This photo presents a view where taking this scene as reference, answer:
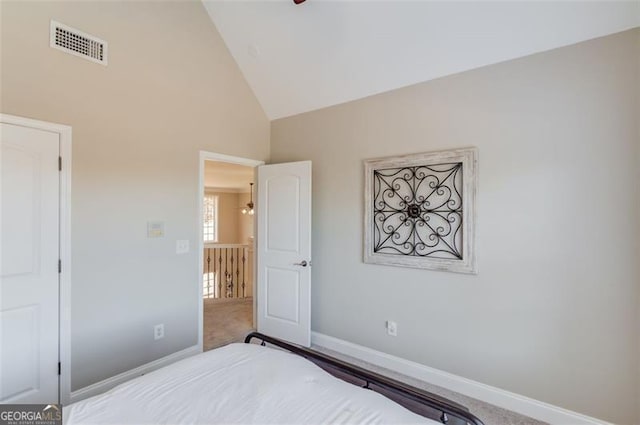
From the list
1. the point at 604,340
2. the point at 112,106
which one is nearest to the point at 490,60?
the point at 604,340

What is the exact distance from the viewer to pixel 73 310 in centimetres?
233

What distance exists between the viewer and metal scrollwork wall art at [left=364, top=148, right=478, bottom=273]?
8.33ft

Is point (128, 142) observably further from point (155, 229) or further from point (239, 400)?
point (239, 400)

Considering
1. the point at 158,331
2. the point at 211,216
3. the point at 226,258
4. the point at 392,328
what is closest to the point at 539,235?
the point at 392,328

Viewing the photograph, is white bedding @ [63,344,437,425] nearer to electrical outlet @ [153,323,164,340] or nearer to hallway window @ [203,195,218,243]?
electrical outlet @ [153,323,164,340]

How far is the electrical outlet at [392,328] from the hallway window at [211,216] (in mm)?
8135

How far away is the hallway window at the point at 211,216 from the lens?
996cm

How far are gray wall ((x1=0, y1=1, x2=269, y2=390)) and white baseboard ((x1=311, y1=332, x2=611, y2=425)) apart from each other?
163 centimetres

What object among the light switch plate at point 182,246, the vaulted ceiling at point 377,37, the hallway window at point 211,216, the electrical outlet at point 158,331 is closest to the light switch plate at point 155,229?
the light switch plate at point 182,246

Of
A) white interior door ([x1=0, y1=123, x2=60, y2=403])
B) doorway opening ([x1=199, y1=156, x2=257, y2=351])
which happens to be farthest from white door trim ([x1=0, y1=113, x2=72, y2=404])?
doorway opening ([x1=199, y1=156, x2=257, y2=351])

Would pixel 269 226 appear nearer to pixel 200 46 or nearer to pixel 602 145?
pixel 200 46

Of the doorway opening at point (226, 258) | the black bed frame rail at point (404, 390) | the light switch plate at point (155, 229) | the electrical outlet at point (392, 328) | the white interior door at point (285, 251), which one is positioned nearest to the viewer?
the black bed frame rail at point (404, 390)

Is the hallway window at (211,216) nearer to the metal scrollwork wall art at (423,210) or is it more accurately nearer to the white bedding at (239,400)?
the metal scrollwork wall art at (423,210)

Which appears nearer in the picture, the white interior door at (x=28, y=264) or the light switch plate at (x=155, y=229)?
the white interior door at (x=28, y=264)
